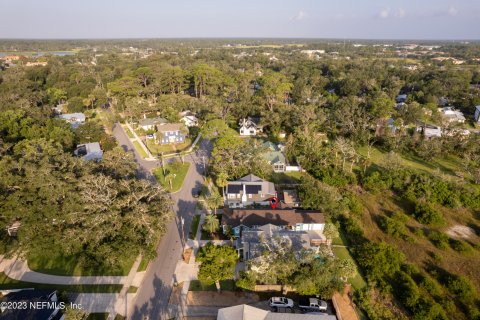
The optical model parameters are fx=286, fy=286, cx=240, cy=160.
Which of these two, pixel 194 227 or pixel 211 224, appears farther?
pixel 194 227

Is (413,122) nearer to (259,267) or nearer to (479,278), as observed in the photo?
(479,278)

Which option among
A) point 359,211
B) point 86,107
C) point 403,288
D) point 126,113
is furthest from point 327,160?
point 86,107

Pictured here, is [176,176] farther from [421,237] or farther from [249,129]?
[421,237]

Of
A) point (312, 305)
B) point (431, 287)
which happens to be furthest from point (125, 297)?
point (431, 287)

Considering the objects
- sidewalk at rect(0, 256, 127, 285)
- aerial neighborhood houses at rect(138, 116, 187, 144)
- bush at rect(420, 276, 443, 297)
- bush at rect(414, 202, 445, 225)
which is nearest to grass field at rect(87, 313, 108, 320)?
sidewalk at rect(0, 256, 127, 285)

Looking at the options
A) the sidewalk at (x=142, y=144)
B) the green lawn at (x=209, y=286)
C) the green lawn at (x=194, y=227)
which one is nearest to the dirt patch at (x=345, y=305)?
the green lawn at (x=209, y=286)

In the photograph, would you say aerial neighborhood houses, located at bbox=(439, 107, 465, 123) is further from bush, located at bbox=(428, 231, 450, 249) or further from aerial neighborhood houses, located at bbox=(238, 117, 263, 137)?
bush, located at bbox=(428, 231, 450, 249)
